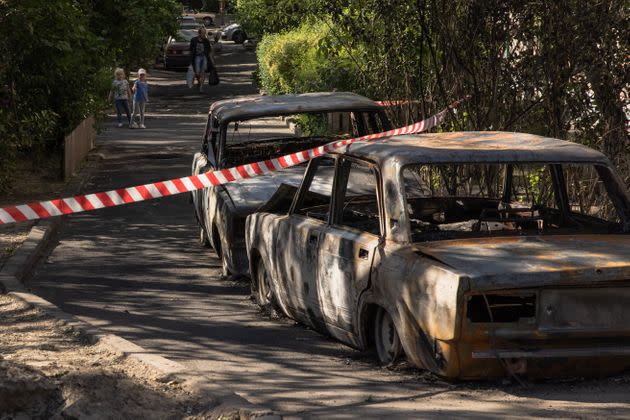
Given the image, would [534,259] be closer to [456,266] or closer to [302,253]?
[456,266]

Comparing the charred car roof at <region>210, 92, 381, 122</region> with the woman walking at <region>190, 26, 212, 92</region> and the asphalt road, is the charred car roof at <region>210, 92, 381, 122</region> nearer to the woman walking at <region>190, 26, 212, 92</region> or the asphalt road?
the asphalt road

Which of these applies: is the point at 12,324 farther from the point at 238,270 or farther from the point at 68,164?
the point at 68,164

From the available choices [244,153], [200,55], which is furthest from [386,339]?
[200,55]

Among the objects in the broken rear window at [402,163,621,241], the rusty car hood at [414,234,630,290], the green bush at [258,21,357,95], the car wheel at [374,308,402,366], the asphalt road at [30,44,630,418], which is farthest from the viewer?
the green bush at [258,21,357,95]

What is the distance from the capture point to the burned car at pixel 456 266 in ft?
23.4

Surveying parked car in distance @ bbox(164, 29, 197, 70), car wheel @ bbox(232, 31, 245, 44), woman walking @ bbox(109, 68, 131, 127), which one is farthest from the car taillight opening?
car wheel @ bbox(232, 31, 245, 44)

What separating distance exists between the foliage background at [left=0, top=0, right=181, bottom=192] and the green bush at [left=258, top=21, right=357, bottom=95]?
4063mm

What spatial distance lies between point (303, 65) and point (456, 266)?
20.9 m

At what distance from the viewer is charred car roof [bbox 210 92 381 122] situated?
12844mm

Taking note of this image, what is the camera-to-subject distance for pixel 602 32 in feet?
40.2

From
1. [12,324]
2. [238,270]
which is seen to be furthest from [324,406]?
[238,270]

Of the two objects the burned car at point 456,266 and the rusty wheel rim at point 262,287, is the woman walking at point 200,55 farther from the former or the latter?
the burned car at point 456,266

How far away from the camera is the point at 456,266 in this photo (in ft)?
23.7

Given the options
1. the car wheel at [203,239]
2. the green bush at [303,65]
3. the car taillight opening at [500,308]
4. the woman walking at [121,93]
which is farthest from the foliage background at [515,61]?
the woman walking at [121,93]
